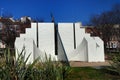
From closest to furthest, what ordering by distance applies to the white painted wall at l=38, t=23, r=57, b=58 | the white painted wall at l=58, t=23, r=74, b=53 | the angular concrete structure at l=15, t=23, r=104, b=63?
the angular concrete structure at l=15, t=23, r=104, b=63, the white painted wall at l=38, t=23, r=57, b=58, the white painted wall at l=58, t=23, r=74, b=53

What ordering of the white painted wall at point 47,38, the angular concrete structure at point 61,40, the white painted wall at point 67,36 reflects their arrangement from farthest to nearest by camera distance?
the white painted wall at point 67,36 → the white painted wall at point 47,38 → the angular concrete structure at point 61,40

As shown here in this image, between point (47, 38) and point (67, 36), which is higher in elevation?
point (67, 36)

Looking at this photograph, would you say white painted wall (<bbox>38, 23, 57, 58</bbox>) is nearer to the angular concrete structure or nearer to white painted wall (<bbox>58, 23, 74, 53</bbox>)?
the angular concrete structure

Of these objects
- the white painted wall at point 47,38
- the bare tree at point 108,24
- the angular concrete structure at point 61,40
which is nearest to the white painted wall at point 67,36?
the angular concrete structure at point 61,40

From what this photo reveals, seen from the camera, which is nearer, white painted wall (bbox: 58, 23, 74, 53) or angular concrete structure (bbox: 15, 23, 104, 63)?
angular concrete structure (bbox: 15, 23, 104, 63)

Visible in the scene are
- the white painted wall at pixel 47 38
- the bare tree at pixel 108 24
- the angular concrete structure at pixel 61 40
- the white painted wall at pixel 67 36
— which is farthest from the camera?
the bare tree at pixel 108 24

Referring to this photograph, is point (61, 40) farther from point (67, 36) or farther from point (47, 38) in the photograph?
point (47, 38)

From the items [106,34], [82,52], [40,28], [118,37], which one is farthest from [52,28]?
[118,37]

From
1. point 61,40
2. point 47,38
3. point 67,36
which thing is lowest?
point 61,40

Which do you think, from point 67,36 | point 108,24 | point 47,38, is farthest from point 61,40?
point 108,24

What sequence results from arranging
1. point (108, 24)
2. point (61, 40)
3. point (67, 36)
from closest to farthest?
point (61, 40)
point (67, 36)
point (108, 24)

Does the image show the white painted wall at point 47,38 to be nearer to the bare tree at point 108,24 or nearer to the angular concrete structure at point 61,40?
the angular concrete structure at point 61,40

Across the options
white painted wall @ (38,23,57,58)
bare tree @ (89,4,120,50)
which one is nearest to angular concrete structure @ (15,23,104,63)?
white painted wall @ (38,23,57,58)

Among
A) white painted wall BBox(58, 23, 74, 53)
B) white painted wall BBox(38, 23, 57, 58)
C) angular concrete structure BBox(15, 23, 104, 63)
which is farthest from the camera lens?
white painted wall BBox(58, 23, 74, 53)
